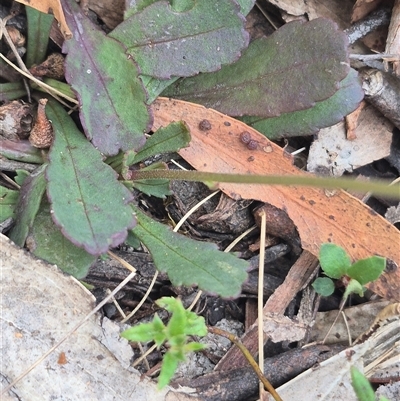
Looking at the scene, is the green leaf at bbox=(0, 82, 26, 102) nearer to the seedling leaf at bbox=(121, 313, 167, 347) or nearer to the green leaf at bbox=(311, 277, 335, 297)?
the seedling leaf at bbox=(121, 313, 167, 347)

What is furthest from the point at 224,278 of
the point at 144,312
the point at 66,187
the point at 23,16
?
the point at 23,16

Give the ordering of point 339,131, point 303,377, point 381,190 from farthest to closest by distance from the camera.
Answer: point 339,131
point 303,377
point 381,190

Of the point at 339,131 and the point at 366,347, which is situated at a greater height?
the point at 339,131

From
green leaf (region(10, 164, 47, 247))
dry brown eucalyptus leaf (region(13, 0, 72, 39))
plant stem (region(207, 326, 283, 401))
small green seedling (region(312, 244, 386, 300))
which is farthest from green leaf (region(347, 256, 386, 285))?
dry brown eucalyptus leaf (region(13, 0, 72, 39))

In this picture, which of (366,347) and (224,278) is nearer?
(224,278)

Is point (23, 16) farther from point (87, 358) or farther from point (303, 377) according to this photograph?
point (303, 377)
